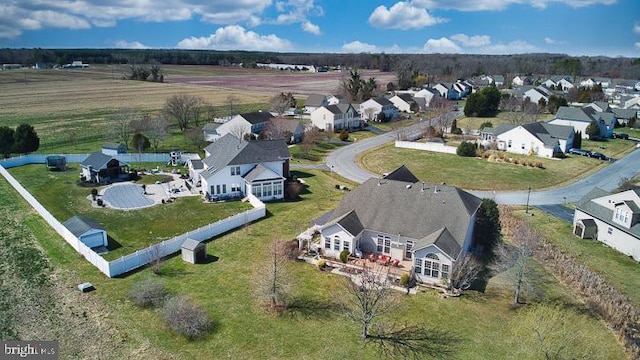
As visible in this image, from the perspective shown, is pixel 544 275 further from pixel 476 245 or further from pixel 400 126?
pixel 400 126

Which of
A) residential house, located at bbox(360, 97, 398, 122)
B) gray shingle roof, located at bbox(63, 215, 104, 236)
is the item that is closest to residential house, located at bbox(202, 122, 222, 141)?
residential house, located at bbox(360, 97, 398, 122)

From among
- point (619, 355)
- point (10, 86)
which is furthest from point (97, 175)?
point (10, 86)

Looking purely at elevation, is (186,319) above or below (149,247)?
below

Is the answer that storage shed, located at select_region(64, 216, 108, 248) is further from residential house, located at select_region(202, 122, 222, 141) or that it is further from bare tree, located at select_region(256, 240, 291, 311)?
residential house, located at select_region(202, 122, 222, 141)

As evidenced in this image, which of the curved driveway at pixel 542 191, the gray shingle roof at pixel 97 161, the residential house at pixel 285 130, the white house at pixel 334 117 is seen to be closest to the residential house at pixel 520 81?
the curved driveway at pixel 542 191

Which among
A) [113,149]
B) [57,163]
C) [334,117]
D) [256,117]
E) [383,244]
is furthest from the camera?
[334,117]

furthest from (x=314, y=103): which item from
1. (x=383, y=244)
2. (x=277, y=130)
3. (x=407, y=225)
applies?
(x=407, y=225)

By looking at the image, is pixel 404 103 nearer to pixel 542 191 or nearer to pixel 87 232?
Answer: pixel 542 191
